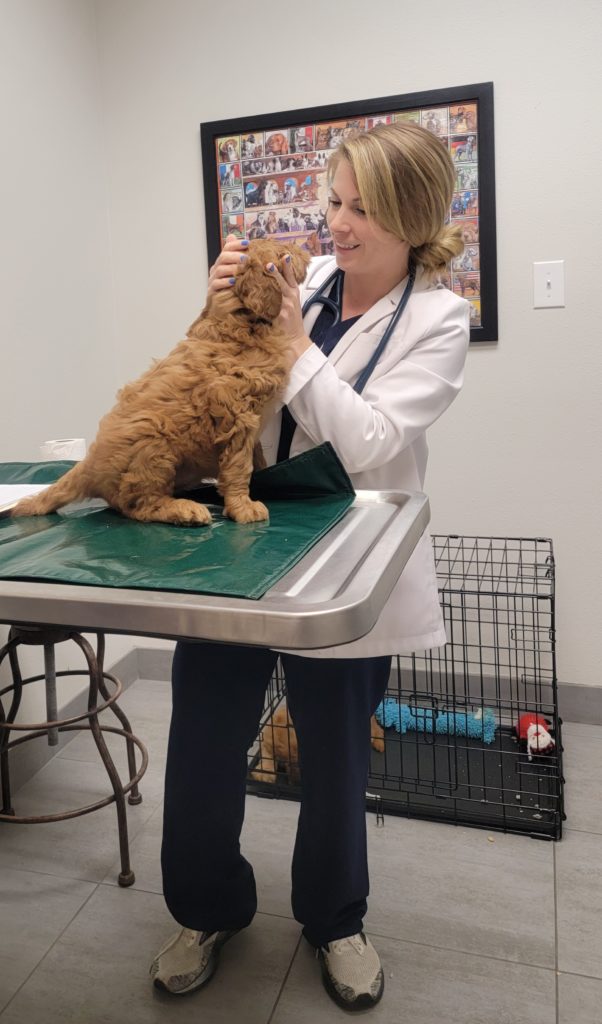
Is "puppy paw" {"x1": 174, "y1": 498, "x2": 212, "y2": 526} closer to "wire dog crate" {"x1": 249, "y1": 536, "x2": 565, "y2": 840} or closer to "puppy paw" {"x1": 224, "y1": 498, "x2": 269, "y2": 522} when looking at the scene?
"puppy paw" {"x1": 224, "y1": 498, "x2": 269, "y2": 522}

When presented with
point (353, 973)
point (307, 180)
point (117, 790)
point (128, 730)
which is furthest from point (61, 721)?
point (307, 180)

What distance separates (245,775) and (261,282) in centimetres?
80

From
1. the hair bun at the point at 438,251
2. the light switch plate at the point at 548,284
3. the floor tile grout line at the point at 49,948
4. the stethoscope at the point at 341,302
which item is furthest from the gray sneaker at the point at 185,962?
the light switch plate at the point at 548,284

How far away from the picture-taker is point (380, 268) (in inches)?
49.0

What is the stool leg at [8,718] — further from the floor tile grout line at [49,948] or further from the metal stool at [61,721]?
the floor tile grout line at [49,948]

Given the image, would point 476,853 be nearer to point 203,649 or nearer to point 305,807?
point 305,807

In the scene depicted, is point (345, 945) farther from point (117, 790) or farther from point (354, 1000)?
point (117, 790)

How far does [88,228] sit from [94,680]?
1400 millimetres

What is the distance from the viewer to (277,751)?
6.75ft

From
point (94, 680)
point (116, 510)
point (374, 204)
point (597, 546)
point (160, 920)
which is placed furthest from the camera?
point (597, 546)

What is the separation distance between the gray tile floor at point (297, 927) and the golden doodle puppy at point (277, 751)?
83 mm

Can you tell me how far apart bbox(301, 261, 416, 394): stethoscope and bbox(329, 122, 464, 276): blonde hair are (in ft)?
0.26

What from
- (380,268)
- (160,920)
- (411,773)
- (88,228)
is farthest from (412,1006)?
(88,228)

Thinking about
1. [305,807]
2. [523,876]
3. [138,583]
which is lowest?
[523,876]
